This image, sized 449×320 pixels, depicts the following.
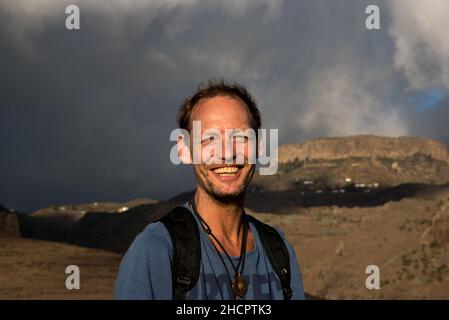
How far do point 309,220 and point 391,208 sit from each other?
7855mm

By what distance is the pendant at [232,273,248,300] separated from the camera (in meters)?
2.36

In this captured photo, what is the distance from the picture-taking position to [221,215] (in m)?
2.62

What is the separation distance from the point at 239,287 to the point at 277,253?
0.31 meters

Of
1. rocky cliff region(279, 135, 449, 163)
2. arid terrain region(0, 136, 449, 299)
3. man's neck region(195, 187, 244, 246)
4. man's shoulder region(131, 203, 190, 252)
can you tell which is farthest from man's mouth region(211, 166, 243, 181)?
rocky cliff region(279, 135, 449, 163)

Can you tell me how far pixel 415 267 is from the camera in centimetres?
3070

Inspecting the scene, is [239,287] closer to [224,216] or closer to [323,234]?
[224,216]

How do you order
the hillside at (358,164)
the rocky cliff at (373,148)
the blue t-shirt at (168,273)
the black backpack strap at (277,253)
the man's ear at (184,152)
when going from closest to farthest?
the blue t-shirt at (168,273) < the black backpack strap at (277,253) < the man's ear at (184,152) < the hillside at (358,164) < the rocky cliff at (373,148)

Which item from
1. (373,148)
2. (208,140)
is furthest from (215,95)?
(373,148)

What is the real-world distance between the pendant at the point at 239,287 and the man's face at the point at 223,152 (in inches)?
14.3

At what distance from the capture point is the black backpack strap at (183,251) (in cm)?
222

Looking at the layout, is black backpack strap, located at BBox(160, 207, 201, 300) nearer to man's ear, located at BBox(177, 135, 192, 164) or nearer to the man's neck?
the man's neck

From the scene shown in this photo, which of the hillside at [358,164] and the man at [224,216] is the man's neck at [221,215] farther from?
the hillside at [358,164]

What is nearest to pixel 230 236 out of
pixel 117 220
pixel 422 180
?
pixel 117 220

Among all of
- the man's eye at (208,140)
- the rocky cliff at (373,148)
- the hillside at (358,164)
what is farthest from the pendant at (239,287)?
the rocky cliff at (373,148)
